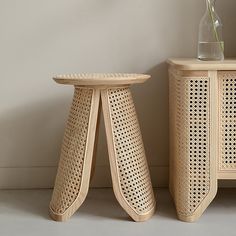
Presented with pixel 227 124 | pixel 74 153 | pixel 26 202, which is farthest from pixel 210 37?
pixel 26 202

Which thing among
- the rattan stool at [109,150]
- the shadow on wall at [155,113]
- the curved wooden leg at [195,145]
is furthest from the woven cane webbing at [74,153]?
the shadow on wall at [155,113]

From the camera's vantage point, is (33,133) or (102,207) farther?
(33,133)

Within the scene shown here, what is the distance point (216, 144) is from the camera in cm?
155

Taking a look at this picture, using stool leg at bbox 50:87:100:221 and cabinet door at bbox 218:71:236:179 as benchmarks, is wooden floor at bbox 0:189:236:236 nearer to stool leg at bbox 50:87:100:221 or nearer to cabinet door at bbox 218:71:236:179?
stool leg at bbox 50:87:100:221

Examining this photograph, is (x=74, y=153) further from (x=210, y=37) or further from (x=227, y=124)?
(x=210, y=37)

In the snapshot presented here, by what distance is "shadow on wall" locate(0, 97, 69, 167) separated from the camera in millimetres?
1962

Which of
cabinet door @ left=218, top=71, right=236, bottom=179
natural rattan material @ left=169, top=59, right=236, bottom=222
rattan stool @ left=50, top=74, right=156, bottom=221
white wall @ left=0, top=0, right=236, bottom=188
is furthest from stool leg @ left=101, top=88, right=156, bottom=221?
white wall @ left=0, top=0, right=236, bottom=188

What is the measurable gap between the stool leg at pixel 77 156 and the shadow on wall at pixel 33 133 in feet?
1.17

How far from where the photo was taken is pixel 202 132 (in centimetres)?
153

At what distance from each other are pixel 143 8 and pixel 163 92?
35 cm

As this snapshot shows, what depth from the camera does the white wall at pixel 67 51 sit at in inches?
75.5

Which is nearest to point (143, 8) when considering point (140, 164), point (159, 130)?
point (159, 130)

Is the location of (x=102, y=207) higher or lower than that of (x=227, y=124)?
lower

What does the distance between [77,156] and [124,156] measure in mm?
156
